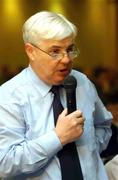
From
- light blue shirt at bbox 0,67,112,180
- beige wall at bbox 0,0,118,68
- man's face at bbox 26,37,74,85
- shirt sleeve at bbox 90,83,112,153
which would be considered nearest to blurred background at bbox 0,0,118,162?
beige wall at bbox 0,0,118,68

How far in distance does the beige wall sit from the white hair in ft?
17.5

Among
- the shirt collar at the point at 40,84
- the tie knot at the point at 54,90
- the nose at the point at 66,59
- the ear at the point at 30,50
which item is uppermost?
the ear at the point at 30,50

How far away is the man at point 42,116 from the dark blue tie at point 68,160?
0.02m

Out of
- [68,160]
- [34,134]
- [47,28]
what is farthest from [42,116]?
[47,28]

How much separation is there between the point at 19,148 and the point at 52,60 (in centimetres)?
35

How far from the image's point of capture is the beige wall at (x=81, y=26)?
7191 millimetres

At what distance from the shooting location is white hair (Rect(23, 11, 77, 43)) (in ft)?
5.41

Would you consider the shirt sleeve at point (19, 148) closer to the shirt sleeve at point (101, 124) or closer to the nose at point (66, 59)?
the nose at point (66, 59)

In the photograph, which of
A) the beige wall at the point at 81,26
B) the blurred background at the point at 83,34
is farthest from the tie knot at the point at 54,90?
the beige wall at the point at 81,26

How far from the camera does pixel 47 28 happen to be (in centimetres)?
166

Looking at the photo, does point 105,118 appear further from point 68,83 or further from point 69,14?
point 69,14

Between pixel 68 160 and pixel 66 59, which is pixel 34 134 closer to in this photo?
pixel 68 160

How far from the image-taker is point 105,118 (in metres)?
2.03

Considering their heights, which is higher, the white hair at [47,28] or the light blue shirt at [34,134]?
the white hair at [47,28]
